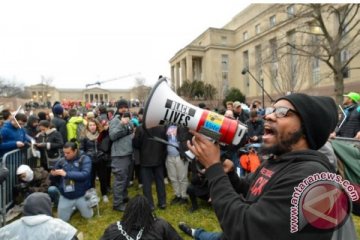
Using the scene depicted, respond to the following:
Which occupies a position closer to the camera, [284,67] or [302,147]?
[302,147]

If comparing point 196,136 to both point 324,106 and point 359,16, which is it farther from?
point 359,16

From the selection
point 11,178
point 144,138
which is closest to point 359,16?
point 144,138

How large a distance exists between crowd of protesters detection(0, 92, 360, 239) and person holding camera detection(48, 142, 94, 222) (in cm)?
2

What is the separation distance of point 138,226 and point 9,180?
4.08 m

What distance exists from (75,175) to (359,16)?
92.3ft

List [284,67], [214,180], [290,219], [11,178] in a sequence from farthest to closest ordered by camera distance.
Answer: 1. [284,67]
2. [11,178]
3. [214,180]
4. [290,219]

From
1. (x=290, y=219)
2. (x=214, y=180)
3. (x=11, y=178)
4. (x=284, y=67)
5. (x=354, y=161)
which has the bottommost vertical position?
(x=11, y=178)

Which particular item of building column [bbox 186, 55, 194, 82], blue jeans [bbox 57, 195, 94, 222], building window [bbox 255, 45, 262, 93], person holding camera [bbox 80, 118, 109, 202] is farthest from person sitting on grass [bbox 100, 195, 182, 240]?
building column [bbox 186, 55, 194, 82]

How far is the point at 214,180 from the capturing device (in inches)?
64.1

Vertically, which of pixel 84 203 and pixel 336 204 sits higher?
pixel 336 204

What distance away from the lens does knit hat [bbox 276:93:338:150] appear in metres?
1.65

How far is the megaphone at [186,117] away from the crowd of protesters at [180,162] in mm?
80

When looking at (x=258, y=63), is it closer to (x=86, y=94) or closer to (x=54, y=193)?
(x=54, y=193)

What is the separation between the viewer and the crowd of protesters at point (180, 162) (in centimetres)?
151
